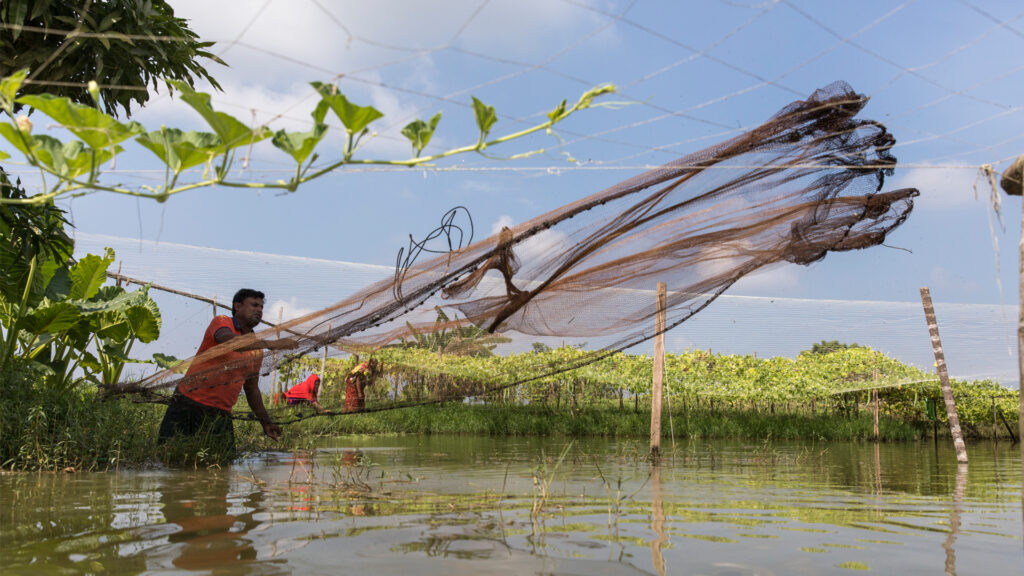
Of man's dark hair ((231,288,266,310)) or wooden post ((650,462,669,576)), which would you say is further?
man's dark hair ((231,288,266,310))

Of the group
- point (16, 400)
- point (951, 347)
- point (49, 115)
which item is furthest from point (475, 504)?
point (951, 347)

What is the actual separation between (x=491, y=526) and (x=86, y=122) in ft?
6.97

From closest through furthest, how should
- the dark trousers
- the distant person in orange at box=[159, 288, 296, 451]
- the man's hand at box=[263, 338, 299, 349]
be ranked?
1. the man's hand at box=[263, 338, 299, 349]
2. the distant person in orange at box=[159, 288, 296, 451]
3. the dark trousers

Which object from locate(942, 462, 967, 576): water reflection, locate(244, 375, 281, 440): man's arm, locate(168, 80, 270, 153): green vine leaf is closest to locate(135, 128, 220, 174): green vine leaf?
locate(168, 80, 270, 153): green vine leaf

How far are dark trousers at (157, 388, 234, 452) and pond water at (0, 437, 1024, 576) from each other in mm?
440

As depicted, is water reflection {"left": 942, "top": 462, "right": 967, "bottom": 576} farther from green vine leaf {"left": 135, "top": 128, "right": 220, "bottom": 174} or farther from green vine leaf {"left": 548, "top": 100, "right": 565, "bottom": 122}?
green vine leaf {"left": 135, "top": 128, "right": 220, "bottom": 174}

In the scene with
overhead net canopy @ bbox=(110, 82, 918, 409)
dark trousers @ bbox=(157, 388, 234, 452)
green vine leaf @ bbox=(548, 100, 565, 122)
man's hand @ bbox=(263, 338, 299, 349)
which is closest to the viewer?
green vine leaf @ bbox=(548, 100, 565, 122)

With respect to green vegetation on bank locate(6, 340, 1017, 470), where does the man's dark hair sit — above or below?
above

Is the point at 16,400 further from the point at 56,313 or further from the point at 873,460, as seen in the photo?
the point at 873,460

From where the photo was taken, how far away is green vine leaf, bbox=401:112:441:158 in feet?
6.31

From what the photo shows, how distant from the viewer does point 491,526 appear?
302cm

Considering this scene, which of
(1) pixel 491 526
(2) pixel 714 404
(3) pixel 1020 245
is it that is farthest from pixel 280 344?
(2) pixel 714 404

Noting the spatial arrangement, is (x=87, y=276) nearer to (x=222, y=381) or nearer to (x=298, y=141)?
(x=222, y=381)

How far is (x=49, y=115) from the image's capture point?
6.00ft
